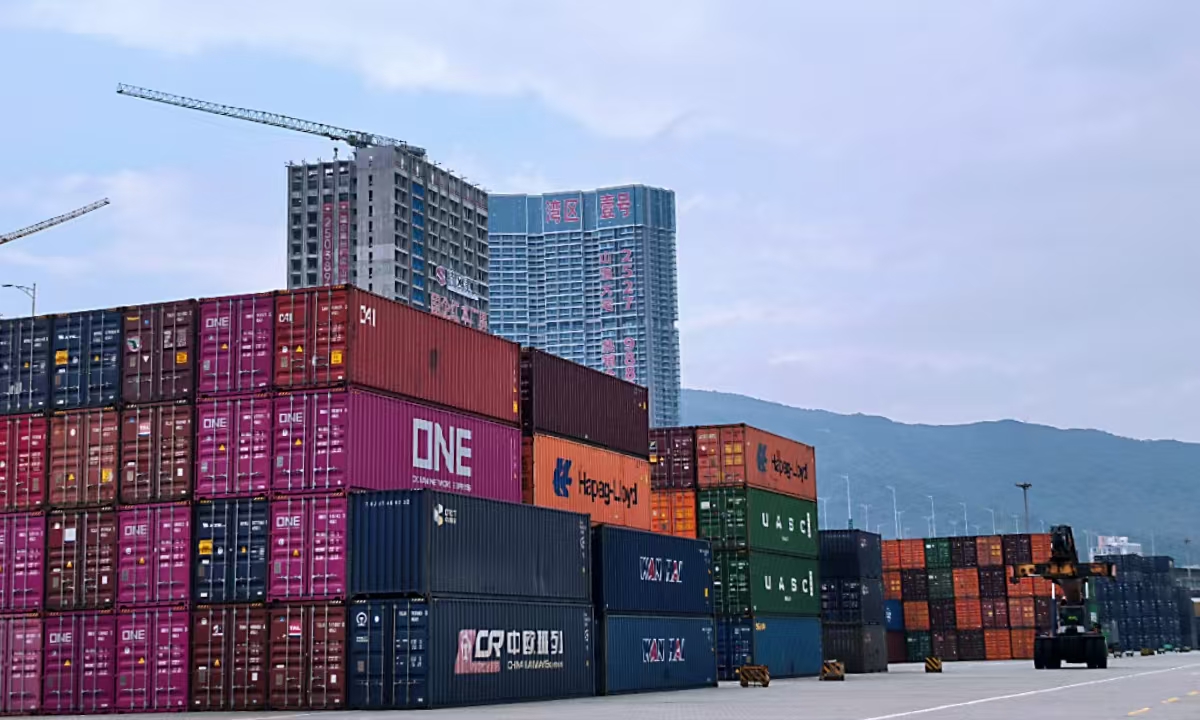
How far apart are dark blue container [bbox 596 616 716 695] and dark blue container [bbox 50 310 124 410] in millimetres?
17294

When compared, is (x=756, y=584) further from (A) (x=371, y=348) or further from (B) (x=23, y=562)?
(B) (x=23, y=562)

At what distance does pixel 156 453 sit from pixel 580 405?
15504 mm

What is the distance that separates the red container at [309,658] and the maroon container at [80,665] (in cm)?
473

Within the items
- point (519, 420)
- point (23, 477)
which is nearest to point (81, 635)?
point (23, 477)

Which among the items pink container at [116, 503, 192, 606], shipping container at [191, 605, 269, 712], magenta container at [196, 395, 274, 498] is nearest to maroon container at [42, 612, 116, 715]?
pink container at [116, 503, 192, 606]

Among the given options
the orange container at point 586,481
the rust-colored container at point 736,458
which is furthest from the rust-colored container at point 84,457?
the rust-colored container at point 736,458

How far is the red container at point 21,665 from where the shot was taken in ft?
124

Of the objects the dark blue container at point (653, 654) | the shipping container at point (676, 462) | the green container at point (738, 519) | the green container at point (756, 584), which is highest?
the shipping container at point (676, 462)

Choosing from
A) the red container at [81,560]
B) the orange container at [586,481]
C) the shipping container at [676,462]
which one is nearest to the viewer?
the red container at [81,560]

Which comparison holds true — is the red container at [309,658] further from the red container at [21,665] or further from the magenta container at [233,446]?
the red container at [21,665]

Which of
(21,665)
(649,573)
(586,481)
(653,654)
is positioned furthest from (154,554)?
(653,654)

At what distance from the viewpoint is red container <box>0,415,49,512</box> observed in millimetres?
39281

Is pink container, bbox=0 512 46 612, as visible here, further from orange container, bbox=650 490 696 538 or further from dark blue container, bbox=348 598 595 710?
orange container, bbox=650 490 696 538

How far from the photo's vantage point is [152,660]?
36.8m
